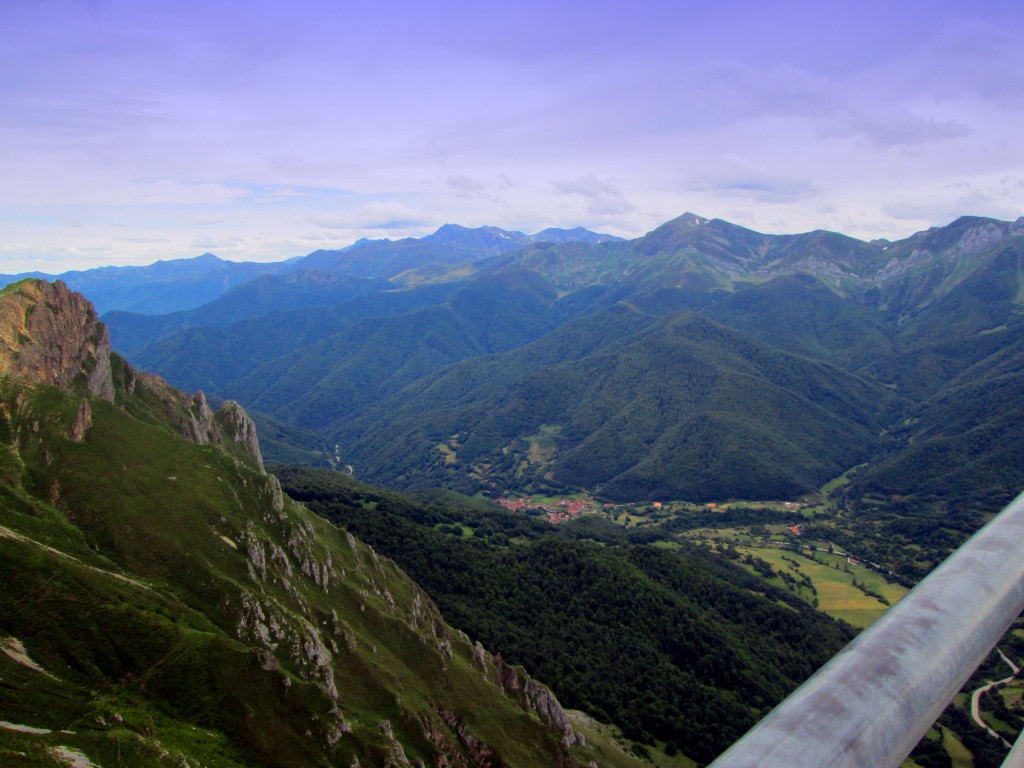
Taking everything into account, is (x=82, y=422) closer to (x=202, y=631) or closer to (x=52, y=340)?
(x=52, y=340)

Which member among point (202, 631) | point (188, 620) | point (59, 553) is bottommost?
point (202, 631)

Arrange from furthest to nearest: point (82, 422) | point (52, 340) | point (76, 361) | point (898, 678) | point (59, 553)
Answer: point (76, 361) < point (52, 340) < point (82, 422) < point (59, 553) < point (898, 678)

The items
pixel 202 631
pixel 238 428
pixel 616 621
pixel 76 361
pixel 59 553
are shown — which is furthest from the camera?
pixel 238 428

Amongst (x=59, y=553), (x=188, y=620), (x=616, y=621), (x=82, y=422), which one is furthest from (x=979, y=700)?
(x=82, y=422)

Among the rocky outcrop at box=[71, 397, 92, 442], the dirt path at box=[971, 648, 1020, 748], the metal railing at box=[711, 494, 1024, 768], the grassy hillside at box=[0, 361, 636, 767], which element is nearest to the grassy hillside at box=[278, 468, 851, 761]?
the grassy hillside at box=[0, 361, 636, 767]

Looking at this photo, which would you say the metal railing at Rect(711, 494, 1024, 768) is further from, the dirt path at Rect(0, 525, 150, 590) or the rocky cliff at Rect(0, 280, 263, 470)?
the rocky cliff at Rect(0, 280, 263, 470)
